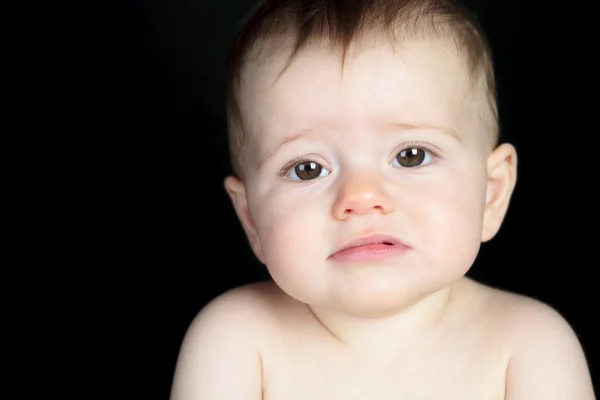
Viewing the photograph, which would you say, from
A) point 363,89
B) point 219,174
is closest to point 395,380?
point 363,89

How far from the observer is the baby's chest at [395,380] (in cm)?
166

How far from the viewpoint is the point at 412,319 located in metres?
1.69

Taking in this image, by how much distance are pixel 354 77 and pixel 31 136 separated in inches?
40.4

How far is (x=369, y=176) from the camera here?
151 centimetres

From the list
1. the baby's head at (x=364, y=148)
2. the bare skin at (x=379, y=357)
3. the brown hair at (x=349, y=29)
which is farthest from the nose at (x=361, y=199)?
the bare skin at (x=379, y=357)

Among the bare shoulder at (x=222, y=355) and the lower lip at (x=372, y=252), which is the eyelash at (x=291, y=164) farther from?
the bare shoulder at (x=222, y=355)

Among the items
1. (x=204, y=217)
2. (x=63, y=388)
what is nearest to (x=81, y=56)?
(x=204, y=217)

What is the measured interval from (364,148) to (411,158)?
9 cm

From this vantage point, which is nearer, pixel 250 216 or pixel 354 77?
pixel 354 77

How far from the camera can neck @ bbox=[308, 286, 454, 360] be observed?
5.52ft

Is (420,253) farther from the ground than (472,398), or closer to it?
farther from the ground

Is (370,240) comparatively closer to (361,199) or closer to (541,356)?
(361,199)

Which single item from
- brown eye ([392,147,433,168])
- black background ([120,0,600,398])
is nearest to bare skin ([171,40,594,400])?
brown eye ([392,147,433,168])

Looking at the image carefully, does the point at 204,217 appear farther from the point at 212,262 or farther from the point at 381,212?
the point at 381,212
